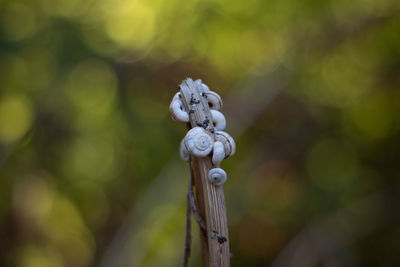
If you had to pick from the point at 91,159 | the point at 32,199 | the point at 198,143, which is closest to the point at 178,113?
the point at 198,143

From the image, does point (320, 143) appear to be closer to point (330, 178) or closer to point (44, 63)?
point (330, 178)

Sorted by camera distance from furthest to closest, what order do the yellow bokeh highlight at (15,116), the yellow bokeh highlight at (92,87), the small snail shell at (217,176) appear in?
the yellow bokeh highlight at (92,87) < the yellow bokeh highlight at (15,116) < the small snail shell at (217,176)

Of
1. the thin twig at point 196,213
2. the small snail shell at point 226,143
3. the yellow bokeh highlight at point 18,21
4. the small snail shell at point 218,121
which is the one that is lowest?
the thin twig at point 196,213

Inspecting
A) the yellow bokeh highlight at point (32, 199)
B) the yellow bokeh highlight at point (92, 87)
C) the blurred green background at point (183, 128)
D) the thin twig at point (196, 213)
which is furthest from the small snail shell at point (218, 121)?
the yellow bokeh highlight at point (32, 199)

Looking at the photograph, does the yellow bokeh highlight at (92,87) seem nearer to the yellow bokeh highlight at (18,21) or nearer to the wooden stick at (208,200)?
the yellow bokeh highlight at (18,21)

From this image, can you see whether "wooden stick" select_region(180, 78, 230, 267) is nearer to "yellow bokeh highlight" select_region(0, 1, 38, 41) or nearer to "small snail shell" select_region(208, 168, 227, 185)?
"small snail shell" select_region(208, 168, 227, 185)

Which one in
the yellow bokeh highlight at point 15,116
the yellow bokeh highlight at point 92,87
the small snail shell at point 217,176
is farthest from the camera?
the yellow bokeh highlight at point 92,87

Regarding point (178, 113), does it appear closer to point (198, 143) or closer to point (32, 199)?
point (198, 143)

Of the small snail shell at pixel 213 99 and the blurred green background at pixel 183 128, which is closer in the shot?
the small snail shell at pixel 213 99
